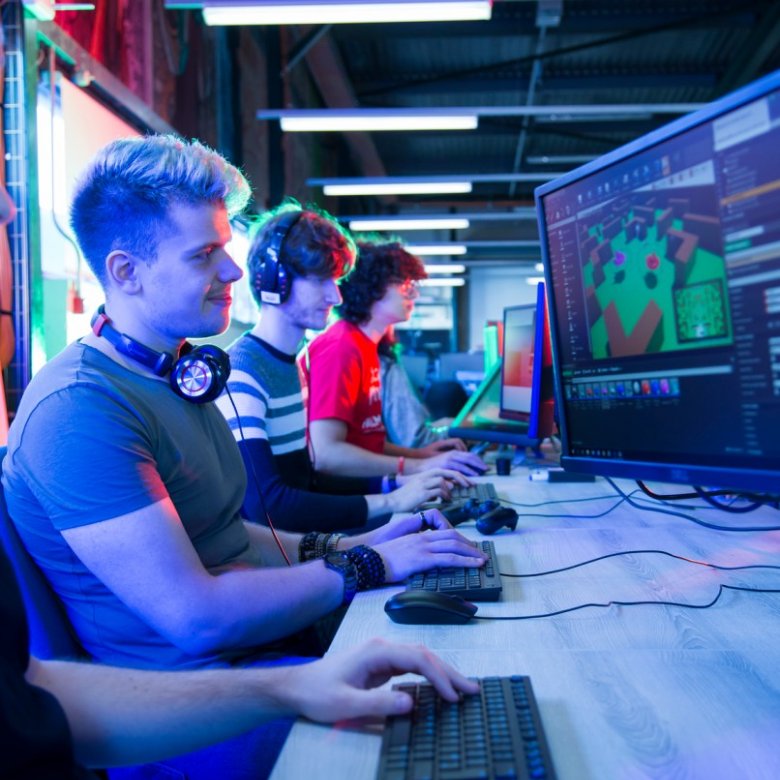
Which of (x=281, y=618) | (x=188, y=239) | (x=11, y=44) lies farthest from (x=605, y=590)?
(x=11, y=44)

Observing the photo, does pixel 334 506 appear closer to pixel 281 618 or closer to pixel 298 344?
pixel 298 344

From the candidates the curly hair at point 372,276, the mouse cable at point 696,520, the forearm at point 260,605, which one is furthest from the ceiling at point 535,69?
the forearm at point 260,605

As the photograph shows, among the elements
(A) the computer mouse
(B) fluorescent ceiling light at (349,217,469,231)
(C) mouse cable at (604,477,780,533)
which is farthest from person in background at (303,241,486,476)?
(B) fluorescent ceiling light at (349,217,469,231)

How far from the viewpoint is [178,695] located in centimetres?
80

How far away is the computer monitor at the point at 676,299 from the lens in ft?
3.11

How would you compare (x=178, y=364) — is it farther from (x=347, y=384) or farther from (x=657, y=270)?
(x=347, y=384)

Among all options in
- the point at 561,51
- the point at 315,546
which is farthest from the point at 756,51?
the point at 315,546

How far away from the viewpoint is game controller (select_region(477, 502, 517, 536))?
1.53 meters

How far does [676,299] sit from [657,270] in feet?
0.19

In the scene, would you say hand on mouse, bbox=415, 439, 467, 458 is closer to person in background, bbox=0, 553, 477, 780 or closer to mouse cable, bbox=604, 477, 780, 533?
mouse cable, bbox=604, 477, 780, 533

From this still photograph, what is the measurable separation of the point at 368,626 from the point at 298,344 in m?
1.36

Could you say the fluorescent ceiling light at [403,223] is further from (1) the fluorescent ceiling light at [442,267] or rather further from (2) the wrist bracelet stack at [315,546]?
(2) the wrist bracelet stack at [315,546]

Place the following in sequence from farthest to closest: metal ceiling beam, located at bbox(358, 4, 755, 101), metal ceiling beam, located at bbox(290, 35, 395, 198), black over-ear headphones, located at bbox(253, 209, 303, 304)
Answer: metal ceiling beam, located at bbox(290, 35, 395, 198), metal ceiling beam, located at bbox(358, 4, 755, 101), black over-ear headphones, located at bbox(253, 209, 303, 304)

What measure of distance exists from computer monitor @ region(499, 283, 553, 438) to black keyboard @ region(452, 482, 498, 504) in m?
0.32
